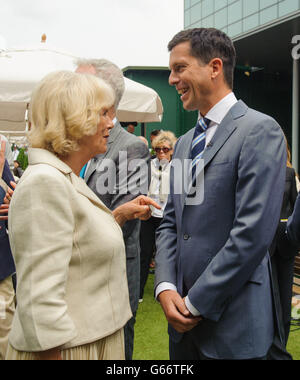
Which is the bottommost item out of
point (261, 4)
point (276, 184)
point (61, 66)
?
point (276, 184)

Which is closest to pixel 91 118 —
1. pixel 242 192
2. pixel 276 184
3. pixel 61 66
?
pixel 242 192

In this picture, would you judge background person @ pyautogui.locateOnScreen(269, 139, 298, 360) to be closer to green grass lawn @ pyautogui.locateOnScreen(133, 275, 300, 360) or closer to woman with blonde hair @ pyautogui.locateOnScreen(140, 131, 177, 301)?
green grass lawn @ pyautogui.locateOnScreen(133, 275, 300, 360)

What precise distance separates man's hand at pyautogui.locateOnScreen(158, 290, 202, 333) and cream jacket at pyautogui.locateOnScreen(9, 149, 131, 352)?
0.99 feet

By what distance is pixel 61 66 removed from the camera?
4.62 m

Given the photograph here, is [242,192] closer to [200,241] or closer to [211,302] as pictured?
[200,241]

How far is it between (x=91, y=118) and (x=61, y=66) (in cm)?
334

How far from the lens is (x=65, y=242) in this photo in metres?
1.42

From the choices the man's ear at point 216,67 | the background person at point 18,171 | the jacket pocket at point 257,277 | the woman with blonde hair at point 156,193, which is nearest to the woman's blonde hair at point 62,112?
the man's ear at point 216,67

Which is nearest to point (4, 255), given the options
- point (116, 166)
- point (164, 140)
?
point (116, 166)

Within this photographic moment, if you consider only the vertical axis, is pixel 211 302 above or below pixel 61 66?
below

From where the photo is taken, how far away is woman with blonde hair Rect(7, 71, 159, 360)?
54.5 inches

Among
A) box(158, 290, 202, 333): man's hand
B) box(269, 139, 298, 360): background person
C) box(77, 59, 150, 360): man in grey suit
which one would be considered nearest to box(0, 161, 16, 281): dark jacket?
box(77, 59, 150, 360): man in grey suit

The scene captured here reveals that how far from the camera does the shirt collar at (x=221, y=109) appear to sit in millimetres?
1894
